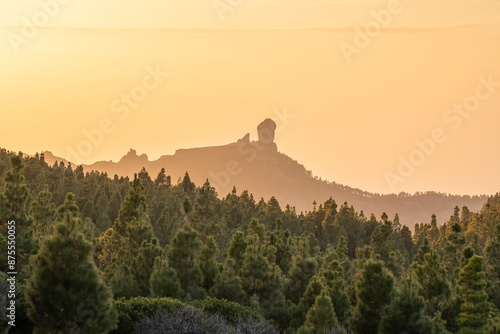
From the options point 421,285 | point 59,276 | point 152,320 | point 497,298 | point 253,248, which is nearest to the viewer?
point 59,276

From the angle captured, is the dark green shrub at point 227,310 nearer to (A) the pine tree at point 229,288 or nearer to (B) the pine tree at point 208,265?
(A) the pine tree at point 229,288

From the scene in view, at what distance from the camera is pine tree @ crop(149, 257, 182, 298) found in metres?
43.5

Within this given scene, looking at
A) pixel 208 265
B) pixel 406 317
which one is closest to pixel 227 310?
pixel 208 265

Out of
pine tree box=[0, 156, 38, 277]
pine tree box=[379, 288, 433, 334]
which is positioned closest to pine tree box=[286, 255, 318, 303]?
pine tree box=[379, 288, 433, 334]

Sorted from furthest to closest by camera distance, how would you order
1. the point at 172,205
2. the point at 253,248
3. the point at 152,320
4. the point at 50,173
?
the point at 50,173
the point at 172,205
the point at 253,248
the point at 152,320

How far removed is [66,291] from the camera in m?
27.8

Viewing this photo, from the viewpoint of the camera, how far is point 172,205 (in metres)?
124

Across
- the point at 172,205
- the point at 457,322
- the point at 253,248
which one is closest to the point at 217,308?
the point at 253,248

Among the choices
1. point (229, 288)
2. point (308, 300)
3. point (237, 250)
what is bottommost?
point (308, 300)

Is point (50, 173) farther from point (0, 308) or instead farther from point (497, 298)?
point (0, 308)

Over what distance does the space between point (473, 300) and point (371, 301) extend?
1050 cm

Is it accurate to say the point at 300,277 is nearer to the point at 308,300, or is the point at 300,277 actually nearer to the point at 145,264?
the point at 308,300

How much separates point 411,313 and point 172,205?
87588 millimetres

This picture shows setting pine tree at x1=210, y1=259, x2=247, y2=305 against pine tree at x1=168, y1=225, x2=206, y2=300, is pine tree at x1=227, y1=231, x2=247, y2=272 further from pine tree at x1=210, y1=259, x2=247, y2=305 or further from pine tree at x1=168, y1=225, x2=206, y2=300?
pine tree at x1=168, y1=225, x2=206, y2=300
